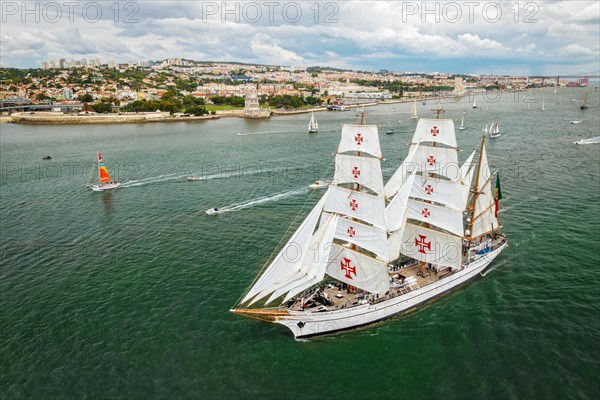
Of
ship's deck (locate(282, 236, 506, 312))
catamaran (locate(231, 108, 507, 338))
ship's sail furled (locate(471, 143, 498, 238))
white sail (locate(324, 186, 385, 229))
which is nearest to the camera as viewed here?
catamaran (locate(231, 108, 507, 338))

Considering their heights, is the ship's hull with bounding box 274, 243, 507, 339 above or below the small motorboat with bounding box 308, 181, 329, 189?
below

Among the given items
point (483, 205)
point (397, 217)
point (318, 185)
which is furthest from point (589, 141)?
point (397, 217)

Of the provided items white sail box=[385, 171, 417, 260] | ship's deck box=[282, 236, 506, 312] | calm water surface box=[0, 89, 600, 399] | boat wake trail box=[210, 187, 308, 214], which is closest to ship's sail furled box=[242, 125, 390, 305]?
ship's deck box=[282, 236, 506, 312]

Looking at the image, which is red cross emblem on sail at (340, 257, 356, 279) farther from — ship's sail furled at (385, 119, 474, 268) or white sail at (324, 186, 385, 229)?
ship's sail furled at (385, 119, 474, 268)

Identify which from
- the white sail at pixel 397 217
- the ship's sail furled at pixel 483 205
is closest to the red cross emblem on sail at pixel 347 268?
the white sail at pixel 397 217

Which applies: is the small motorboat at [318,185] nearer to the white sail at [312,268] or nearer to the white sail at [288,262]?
the white sail at [312,268]

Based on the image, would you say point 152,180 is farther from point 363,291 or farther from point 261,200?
point 363,291
